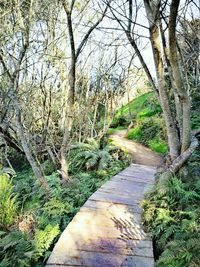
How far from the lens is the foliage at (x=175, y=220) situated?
3.57m

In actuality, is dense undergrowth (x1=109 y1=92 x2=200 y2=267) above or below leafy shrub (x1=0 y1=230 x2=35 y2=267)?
above

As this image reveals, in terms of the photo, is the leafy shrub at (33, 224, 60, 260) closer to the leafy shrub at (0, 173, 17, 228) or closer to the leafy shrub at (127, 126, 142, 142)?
the leafy shrub at (0, 173, 17, 228)

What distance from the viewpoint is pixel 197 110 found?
40.3 feet

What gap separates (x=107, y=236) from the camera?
4.43 meters

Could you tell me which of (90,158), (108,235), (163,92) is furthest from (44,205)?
(90,158)

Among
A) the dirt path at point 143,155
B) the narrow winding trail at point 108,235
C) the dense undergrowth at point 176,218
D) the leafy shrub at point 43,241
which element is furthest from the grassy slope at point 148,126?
the leafy shrub at point 43,241

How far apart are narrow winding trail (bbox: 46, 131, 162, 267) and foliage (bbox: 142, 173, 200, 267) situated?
0.65 ft

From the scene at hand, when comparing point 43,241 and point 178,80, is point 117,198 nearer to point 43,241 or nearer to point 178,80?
point 43,241

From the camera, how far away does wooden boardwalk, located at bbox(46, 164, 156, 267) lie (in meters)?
3.83

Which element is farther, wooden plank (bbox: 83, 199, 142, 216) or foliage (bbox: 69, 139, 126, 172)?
Answer: foliage (bbox: 69, 139, 126, 172)

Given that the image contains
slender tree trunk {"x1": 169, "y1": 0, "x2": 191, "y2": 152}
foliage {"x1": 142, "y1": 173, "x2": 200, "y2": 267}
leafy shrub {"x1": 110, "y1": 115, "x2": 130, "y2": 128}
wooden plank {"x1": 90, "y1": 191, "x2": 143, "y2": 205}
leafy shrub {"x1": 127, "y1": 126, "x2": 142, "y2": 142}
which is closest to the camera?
foliage {"x1": 142, "y1": 173, "x2": 200, "y2": 267}

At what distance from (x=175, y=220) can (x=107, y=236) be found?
1014 mm

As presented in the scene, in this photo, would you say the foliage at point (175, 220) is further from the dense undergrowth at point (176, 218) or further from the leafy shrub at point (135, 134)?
the leafy shrub at point (135, 134)

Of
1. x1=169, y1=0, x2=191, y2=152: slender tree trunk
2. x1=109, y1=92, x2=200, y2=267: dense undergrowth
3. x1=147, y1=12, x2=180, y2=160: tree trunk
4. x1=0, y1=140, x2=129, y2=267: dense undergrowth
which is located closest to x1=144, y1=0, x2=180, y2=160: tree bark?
x1=147, y1=12, x2=180, y2=160: tree trunk
